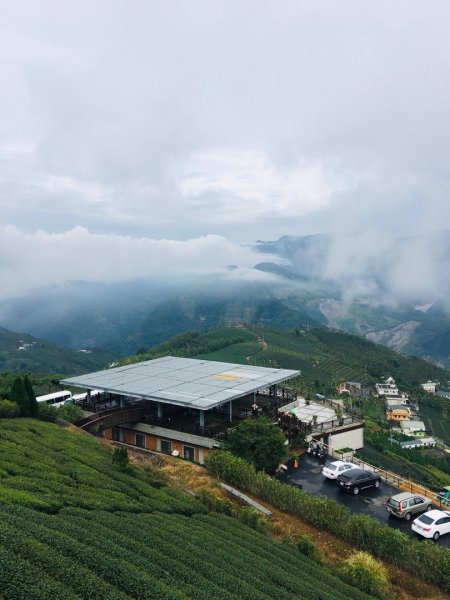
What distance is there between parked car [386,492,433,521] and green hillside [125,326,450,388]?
6160cm

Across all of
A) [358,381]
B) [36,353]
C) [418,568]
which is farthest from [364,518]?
[36,353]

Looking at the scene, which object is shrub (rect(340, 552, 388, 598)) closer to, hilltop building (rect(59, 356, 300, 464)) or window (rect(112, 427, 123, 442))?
hilltop building (rect(59, 356, 300, 464))

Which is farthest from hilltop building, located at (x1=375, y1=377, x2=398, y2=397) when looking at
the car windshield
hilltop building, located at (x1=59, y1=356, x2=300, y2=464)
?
the car windshield

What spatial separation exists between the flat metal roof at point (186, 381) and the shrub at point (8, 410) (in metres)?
6.66

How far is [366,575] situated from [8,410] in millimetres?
20043

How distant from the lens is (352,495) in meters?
24.1

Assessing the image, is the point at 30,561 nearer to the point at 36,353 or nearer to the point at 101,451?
the point at 101,451

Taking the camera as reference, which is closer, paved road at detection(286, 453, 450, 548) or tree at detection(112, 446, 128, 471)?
tree at detection(112, 446, 128, 471)

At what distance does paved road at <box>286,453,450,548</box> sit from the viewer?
69.7 feet

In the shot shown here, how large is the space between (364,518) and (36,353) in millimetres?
161645

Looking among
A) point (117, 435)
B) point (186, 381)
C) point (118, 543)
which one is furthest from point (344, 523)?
point (117, 435)

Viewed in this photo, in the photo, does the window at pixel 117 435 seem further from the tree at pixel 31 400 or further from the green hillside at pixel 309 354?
the green hillside at pixel 309 354

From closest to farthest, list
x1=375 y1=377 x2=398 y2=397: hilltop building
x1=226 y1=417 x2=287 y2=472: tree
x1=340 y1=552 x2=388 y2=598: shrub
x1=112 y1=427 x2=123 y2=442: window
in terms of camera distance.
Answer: x1=340 y1=552 x2=388 y2=598: shrub
x1=226 y1=417 x2=287 y2=472: tree
x1=112 y1=427 x2=123 y2=442: window
x1=375 y1=377 x2=398 y2=397: hilltop building

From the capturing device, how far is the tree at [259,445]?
84.5 feet
